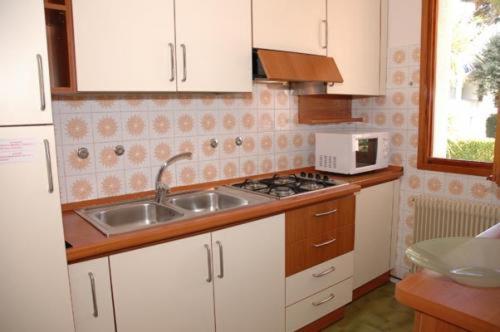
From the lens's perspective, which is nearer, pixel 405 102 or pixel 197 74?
pixel 197 74

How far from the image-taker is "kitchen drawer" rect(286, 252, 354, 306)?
213 centimetres

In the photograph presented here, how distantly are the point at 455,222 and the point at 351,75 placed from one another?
3.89ft

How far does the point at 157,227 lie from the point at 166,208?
0.36m

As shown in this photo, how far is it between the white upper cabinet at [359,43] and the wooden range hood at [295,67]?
14 cm

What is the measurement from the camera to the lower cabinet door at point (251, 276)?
181 centimetres

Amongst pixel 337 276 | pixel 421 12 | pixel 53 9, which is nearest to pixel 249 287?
pixel 337 276

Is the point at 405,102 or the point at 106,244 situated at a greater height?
the point at 405,102

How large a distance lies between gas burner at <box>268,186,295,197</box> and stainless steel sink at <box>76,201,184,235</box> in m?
0.57

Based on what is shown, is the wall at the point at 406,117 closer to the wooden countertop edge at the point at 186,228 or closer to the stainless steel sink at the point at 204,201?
the wooden countertop edge at the point at 186,228

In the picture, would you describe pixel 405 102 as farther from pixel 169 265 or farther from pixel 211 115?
pixel 169 265

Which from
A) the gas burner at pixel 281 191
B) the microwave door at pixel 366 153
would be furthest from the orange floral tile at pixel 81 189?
the microwave door at pixel 366 153

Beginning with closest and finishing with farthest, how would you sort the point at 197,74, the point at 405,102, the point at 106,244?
the point at 106,244 → the point at 197,74 → the point at 405,102

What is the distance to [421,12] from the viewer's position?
2689 mm

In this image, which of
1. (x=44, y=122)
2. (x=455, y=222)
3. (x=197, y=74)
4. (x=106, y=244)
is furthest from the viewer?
(x=455, y=222)
